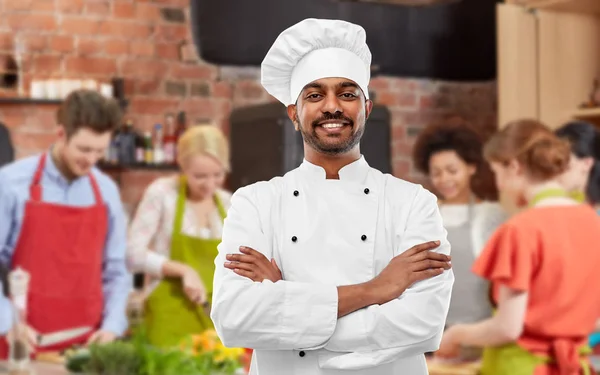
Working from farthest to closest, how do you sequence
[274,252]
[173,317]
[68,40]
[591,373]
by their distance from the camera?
[68,40]
[173,317]
[591,373]
[274,252]

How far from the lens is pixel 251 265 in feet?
2.33

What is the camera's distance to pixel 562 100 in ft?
10.4

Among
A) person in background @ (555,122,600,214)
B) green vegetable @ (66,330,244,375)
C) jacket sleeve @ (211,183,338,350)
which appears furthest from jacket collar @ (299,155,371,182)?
person in background @ (555,122,600,214)

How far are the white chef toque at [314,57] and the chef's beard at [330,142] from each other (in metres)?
0.04

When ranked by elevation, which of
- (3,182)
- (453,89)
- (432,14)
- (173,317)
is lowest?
(173,317)

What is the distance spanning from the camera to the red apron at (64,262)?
2.28 m

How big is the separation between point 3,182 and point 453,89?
6.96 feet

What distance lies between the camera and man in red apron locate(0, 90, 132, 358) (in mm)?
2186

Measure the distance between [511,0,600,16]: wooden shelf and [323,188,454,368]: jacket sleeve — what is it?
256 centimetres

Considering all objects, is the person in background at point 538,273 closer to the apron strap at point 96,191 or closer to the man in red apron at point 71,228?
the man in red apron at point 71,228

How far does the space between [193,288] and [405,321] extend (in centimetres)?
181

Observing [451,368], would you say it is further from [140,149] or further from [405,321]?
[140,149]

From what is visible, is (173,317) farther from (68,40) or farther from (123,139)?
(68,40)

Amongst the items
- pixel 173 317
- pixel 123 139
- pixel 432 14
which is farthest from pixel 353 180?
pixel 432 14
